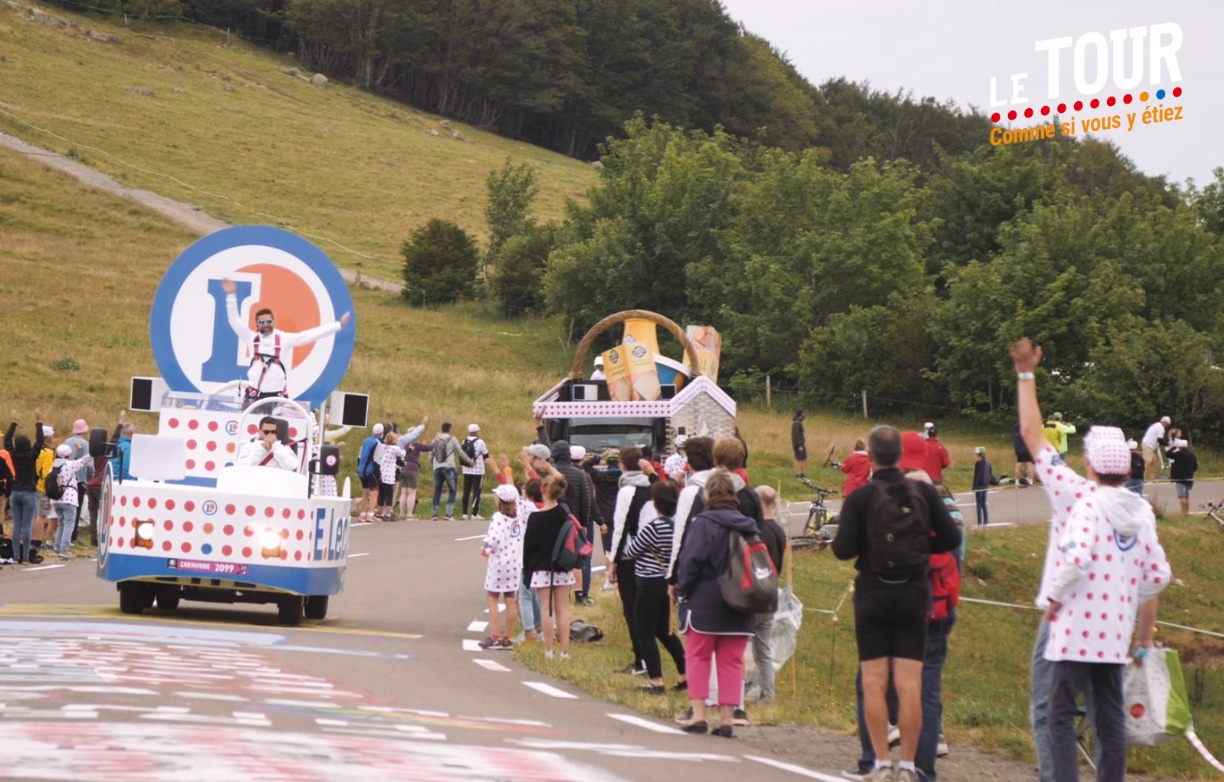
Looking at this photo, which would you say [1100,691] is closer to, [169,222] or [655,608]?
[655,608]

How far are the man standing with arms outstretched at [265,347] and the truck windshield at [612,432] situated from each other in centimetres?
925

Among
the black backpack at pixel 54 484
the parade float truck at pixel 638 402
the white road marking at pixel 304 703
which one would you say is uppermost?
the parade float truck at pixel 638 402

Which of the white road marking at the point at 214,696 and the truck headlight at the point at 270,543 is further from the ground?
the truck headlight at the point at 270,543

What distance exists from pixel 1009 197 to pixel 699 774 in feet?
217

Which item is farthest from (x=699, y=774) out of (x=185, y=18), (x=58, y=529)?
(x=185, y=18)

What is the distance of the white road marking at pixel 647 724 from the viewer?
34.5ft

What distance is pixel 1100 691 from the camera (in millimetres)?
8078

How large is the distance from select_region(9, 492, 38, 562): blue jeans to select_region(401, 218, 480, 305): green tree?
48.1 metres

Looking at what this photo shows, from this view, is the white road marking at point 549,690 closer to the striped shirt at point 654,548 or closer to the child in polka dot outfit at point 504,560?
the striped shirt at point 654,548

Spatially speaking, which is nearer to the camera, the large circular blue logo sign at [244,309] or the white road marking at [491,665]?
the white road marking at [491,665]

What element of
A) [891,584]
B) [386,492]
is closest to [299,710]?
[891,584]

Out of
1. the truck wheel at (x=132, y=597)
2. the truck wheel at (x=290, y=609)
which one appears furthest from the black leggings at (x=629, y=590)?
the truck wheel at (x=132, y=597)

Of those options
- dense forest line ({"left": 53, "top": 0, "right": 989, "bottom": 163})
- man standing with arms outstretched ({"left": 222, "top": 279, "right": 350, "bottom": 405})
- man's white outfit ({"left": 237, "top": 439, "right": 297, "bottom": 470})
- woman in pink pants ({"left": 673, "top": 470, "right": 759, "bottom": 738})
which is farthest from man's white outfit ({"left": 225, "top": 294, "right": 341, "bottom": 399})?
dense forest line ({"left": 53, "top": 0, "right": 989, "bottom": 163})

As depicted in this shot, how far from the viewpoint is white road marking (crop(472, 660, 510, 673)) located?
13370mm
